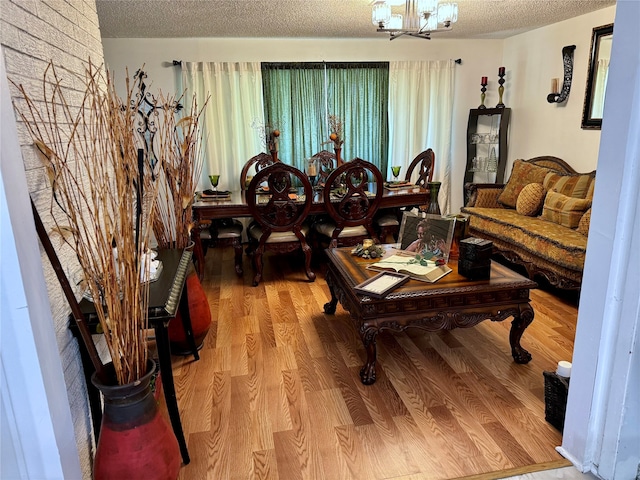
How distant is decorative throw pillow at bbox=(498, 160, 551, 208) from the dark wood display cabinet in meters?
0.68

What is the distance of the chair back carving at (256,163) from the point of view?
460 cm

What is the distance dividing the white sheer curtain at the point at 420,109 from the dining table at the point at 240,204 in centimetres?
101

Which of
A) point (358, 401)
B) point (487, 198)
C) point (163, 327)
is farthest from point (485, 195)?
point (163, 327)

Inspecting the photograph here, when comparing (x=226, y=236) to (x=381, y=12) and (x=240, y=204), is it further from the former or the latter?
(x=381, y=12)

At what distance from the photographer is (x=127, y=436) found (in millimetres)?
1313

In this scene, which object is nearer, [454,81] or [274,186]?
[274,186]

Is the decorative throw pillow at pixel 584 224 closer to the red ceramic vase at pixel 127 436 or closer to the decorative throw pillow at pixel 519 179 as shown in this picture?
the decorative throw pillow at pixel 519 179

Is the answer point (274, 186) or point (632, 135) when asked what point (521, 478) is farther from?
point (274, 186)

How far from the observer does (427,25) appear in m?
3.08

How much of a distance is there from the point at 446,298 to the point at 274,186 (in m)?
1.76

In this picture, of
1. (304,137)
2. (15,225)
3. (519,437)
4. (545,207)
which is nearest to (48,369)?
(15,225)

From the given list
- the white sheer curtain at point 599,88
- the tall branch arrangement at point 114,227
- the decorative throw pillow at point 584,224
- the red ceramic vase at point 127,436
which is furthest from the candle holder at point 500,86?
the red ceramic vase at point 127,436

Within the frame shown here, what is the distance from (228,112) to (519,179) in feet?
10.1

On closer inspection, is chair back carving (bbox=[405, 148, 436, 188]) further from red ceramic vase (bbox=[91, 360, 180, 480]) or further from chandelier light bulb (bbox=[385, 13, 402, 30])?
red ceramic vase (bbox=[91, 360, 180, 480])
